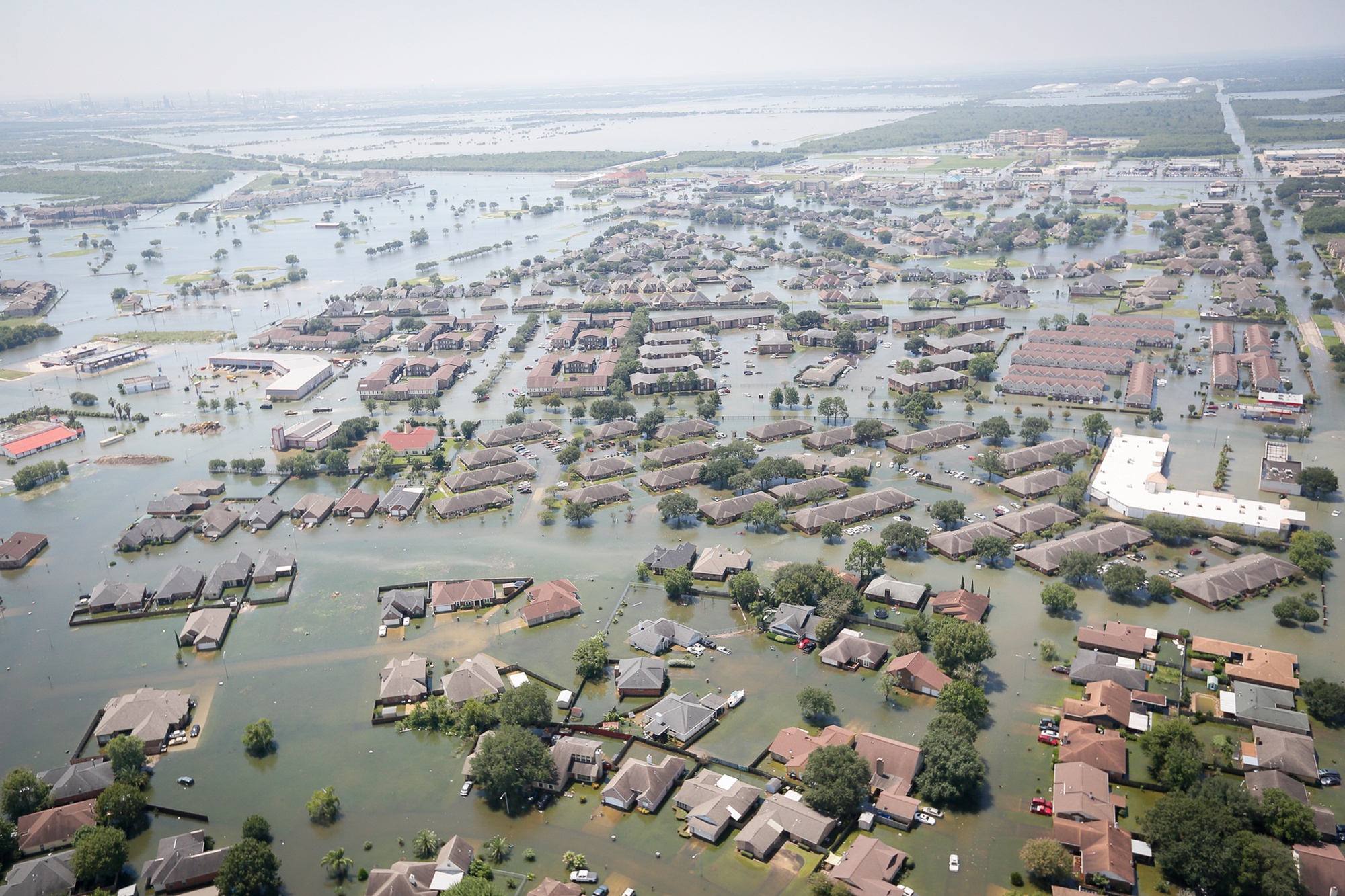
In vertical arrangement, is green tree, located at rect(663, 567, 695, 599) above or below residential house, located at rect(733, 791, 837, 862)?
above

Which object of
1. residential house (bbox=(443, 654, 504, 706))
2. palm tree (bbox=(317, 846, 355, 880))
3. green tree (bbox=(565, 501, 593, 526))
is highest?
green tree (bbox=(565, 501, 593, 526))

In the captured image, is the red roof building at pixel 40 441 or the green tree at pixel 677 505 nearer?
the green tree at pixel 677 505

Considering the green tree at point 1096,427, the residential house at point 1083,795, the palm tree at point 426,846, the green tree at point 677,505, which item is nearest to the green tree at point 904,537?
the green tree at point 677,505

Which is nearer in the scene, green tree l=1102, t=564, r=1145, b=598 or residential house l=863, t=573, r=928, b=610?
green tree l=1102, t=564, r=1145, b=598

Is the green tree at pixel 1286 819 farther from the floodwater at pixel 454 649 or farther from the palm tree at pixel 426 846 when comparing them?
the palm tree at pixel 426 846

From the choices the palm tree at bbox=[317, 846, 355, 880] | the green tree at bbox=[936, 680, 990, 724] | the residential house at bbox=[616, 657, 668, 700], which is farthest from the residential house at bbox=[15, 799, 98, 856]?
the green tree at bbox=[936, 680, 990, 724]

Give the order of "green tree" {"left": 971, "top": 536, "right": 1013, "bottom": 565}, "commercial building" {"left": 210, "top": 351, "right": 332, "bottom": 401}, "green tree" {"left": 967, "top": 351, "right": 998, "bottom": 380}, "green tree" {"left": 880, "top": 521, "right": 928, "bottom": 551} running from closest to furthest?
"green tree" {"left": 971, "top": 536, "right": 1013, "bottom": 565} < "green tree" {"left": 880, "top": 521, "right": 928, "bottom": 551} < "green tree" {"left": 967, "top": 351, "right": 998, "bottom": 380} < "commercial building" {"left": 210, "top": 351, "right": 332, "bottom": 401}

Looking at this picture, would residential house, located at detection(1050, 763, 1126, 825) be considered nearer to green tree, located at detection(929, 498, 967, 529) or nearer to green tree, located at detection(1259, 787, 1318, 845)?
green tree, located at detection(1259, 787, 1318, 845)

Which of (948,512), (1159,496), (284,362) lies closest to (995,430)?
(1159,496)
